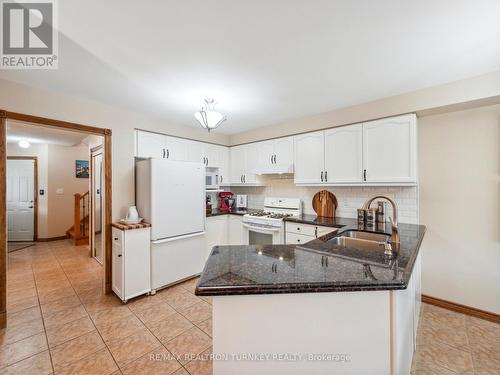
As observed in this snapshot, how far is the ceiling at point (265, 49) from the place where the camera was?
1.33 metres

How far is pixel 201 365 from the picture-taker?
1.72m

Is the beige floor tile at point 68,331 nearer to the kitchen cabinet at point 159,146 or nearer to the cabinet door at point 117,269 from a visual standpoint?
the cabinet door at point 117,269

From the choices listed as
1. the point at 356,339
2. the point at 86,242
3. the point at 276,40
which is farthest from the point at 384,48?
the point at 86,242

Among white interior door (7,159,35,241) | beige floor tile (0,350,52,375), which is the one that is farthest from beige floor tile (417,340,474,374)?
white interior door (7,159,35,241)

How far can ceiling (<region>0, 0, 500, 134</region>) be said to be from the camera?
133 cm

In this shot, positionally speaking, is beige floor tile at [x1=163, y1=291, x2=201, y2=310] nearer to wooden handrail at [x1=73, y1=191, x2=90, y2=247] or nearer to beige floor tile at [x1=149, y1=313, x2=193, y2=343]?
beige floor tile at [x1=149, y1=313, x2=193, y2=343]

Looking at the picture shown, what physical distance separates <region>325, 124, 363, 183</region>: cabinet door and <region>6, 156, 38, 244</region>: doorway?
6.72 metres

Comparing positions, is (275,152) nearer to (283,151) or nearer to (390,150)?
(283,151)

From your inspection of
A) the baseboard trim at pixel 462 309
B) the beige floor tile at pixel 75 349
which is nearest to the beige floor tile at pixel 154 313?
the beige floor tile at pixel 75 349

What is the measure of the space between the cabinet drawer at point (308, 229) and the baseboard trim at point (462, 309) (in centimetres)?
137

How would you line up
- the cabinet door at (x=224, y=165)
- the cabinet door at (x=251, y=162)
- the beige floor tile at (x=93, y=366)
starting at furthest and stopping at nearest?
1. the cabinet door at (x=224, y=165)
2. the cabinet door at (x=251, y=162)
3. the beige floor tile at (x=93, y=366)

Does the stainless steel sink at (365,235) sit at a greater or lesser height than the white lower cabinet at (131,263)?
greater

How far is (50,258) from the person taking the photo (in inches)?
164

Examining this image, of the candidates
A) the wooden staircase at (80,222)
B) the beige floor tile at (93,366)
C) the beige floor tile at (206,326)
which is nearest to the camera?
the beige floor tile at (93,366)
